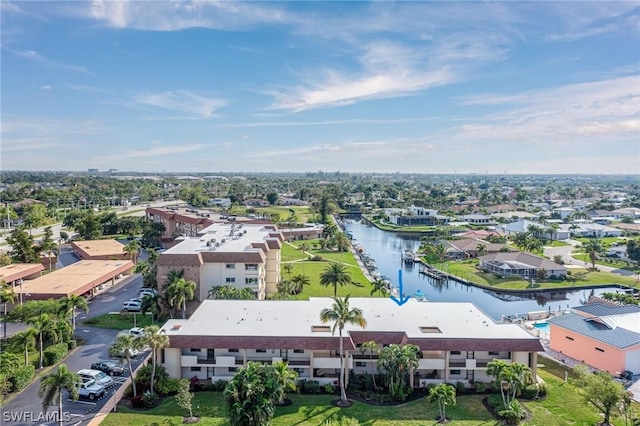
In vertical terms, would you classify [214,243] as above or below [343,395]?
above

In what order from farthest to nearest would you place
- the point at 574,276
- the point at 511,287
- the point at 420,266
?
the point at 420,266 → the point at 574,276 → the point at 511,287

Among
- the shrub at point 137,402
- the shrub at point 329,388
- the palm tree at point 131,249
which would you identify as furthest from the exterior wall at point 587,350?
the palm tree at point 131,249

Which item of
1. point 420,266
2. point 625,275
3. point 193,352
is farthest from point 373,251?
point 193,352

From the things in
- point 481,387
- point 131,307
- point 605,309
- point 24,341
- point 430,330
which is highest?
point 430,330

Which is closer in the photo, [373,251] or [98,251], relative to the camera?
[98,251]

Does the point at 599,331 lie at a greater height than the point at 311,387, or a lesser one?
greater

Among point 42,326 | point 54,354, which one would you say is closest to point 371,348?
point 54,354

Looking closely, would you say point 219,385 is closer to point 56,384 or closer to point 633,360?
point 56,384

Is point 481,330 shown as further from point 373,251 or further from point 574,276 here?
point 373,251
